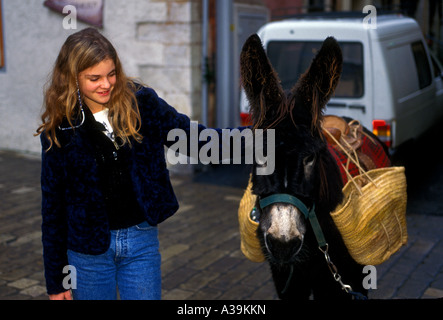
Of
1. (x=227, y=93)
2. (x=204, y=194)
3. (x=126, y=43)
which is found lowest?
(x=204, y=194)

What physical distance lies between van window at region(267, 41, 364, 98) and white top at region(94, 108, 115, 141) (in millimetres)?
4233

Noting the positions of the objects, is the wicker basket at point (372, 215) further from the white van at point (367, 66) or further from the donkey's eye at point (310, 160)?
the white van at point (367, 66)

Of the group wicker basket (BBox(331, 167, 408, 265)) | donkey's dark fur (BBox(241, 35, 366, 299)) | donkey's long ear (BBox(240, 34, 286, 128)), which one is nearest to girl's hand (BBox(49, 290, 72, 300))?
donkey's dark fur (BBox(241, 35, 366, 299))

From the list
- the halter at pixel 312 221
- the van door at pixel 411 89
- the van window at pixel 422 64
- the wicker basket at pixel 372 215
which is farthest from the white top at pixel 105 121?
the van window at pixel 422 64

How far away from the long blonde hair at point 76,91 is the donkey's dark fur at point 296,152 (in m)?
0.62

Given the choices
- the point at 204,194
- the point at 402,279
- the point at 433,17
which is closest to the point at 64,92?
the point at 402,279

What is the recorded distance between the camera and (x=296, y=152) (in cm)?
253

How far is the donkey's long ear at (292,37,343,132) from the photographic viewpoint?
258 centimetres

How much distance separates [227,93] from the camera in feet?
32.1

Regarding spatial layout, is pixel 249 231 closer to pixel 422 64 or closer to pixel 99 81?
pixel 99 81

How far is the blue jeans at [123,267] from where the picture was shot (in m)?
2.73

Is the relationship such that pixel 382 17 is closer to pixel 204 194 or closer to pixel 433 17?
pixel 204 194

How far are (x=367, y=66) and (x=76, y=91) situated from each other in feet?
16.2

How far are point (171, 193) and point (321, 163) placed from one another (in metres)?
0.81
